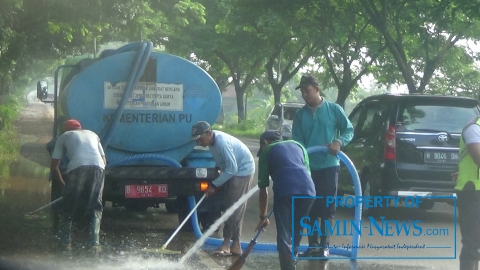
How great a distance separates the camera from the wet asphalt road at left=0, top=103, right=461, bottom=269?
27.8 ft

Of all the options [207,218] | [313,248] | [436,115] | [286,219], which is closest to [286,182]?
[286,219]

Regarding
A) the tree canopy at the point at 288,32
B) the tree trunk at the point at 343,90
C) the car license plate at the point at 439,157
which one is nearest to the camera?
the car license plate at the point at 439,157

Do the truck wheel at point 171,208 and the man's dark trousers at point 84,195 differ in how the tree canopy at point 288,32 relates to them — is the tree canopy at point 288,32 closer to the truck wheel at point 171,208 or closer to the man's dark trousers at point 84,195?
the truck wheel at point 171,208

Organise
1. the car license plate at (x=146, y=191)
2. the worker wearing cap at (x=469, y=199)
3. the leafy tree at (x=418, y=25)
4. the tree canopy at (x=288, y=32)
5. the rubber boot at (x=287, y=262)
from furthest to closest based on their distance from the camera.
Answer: the leafy tree at (x=418, y=25) → the tree canopy at (x=288, y=32) → the car license plate at (x=146, y=191) → the rubber boot at (x=287, y=262) → the worker wearing cap at (x=469, y=199)

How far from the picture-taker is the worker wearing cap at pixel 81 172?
920cm

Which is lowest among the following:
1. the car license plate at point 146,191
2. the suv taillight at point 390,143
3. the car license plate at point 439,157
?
the car license plate at point 146,191

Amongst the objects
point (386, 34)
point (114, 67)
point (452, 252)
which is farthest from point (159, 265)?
point (386, 34)

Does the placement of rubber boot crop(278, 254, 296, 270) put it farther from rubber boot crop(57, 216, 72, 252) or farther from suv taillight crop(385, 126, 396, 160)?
suv taillight crop(385, 126, 396, 160)

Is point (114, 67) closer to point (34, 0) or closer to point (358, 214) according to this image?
point (358, 214)

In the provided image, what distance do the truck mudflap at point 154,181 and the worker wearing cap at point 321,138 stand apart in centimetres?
191

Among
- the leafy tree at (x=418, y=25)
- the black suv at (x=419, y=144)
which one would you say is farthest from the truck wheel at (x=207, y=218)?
the leafy tree at (x=418, y=25)

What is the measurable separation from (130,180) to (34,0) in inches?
408

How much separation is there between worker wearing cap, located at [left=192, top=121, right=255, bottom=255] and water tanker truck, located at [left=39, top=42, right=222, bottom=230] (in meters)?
1.21

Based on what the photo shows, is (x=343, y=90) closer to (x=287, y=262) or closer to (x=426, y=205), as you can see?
(x=426, y=205)
